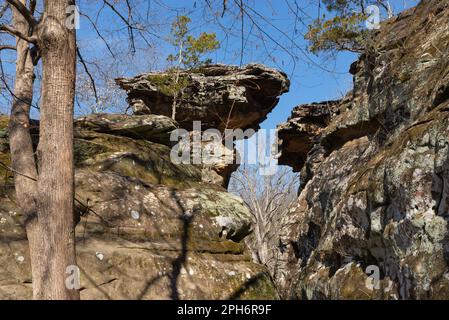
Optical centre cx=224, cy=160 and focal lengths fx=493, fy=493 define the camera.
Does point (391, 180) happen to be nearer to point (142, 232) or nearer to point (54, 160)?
point (142, 232)

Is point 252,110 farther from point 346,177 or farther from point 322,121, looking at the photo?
point 346,177

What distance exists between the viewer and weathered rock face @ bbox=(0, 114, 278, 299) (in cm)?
575

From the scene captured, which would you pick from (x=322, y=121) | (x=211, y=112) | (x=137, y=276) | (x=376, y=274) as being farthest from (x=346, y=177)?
(x=211, y=112)

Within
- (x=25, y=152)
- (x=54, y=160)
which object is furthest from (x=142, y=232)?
(x=54, y=160)

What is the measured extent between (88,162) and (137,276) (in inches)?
98.6

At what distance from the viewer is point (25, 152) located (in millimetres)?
5590

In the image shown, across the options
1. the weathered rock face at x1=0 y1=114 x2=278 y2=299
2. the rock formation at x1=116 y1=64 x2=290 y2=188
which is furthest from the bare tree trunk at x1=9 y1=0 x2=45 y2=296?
the rock formation at x1=116 y1=64 x2=290 y2=188

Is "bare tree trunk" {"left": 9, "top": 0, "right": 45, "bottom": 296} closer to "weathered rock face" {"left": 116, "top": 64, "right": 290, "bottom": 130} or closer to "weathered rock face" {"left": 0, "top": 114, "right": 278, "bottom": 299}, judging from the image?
"weathered rock face" {"left": 0, "top": 114, "right": 278, "bottom": 299}

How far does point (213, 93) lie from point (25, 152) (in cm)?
1583

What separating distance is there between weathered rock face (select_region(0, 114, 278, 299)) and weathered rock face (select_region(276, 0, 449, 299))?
1367 millimetres

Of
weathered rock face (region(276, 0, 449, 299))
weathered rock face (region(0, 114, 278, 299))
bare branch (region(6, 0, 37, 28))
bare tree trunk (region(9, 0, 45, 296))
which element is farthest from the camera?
weathered rock face (region(0, 114, 278, 299))

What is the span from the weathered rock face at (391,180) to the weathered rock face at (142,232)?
1367 millimetres

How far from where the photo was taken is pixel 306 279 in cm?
823

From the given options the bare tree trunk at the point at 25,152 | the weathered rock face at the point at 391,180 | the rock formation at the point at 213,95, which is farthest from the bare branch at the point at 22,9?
the rock formation at the point at 213,95
